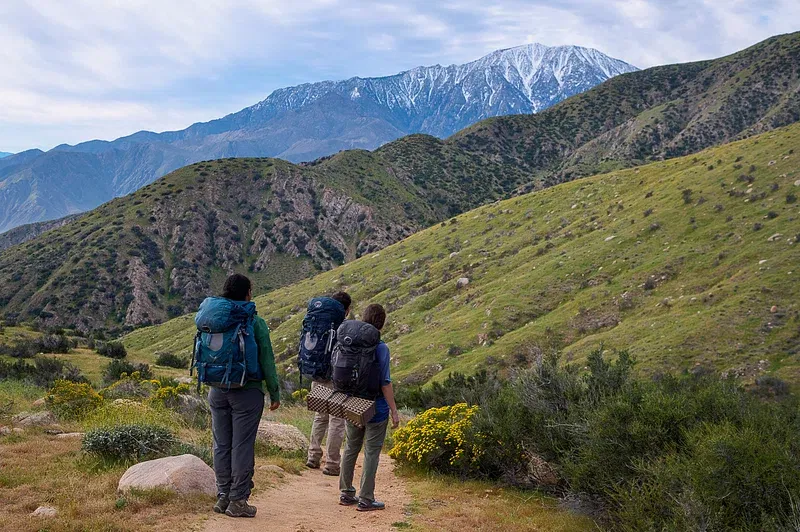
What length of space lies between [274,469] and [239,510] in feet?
8.36

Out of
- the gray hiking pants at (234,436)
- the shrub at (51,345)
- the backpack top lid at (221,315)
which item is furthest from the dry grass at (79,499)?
the shrub at (51,345)

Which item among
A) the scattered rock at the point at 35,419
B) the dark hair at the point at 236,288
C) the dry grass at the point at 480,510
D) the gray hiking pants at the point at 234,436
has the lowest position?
the dry grass at the point at 480,510

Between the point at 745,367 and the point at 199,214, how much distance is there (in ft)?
358

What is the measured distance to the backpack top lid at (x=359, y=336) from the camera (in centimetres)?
713

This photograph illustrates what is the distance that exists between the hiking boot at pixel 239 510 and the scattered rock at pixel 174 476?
28.3 inches

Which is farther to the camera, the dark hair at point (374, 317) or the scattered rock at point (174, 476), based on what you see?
the dark hair at point (374, 317)

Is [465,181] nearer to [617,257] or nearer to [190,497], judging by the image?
[617,257]

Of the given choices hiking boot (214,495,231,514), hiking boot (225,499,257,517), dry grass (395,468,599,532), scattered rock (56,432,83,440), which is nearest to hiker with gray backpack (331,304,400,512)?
dry grass (395,468,599,532)

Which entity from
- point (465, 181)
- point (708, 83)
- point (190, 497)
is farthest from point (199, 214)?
point (708, 83)

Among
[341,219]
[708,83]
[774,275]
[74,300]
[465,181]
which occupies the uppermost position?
[708,83]

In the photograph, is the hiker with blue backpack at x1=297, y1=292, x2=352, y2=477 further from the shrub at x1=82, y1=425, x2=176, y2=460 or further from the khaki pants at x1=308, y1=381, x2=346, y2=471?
the shrub at x1=82, y1=425, x2=176, y2=460

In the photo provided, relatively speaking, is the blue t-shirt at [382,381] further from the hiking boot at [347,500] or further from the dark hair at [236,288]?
the dark hair at [236,288]

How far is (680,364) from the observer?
2484 cm

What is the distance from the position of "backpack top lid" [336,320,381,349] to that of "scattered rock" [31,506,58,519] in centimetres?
374
